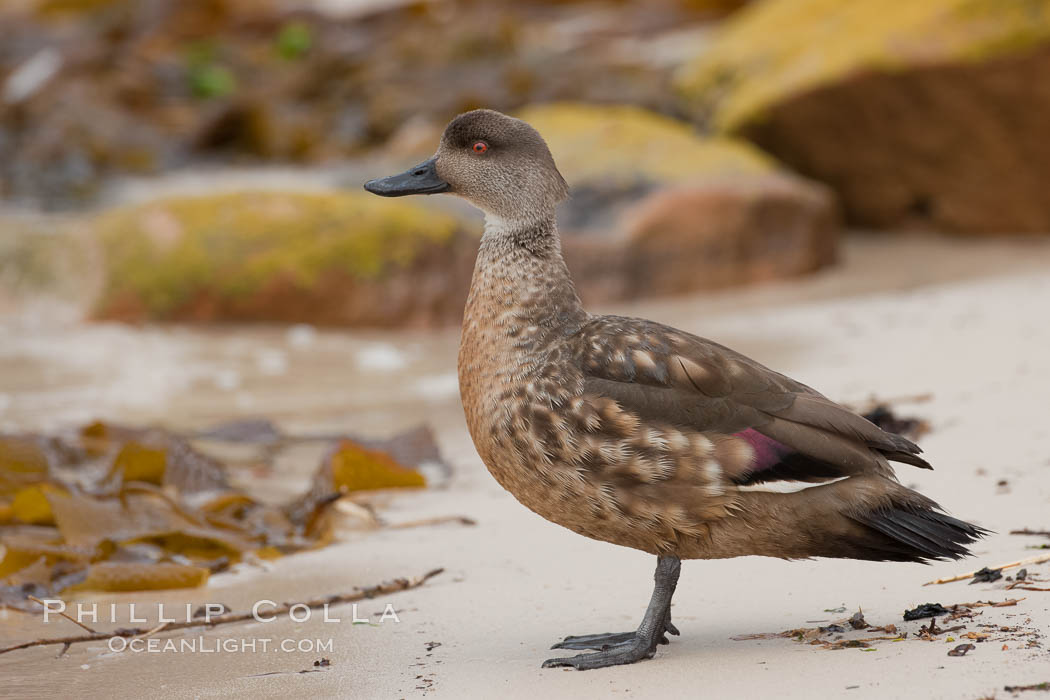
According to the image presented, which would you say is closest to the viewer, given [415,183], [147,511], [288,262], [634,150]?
[415,183]

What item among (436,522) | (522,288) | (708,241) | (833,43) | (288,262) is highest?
(833,43)

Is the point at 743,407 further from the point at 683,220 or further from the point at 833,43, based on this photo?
the point at 833,43

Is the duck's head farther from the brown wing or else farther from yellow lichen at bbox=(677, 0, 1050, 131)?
yellow lichen at bbox=(677, 0, 1050, 131)

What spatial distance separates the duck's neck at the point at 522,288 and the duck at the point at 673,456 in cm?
2

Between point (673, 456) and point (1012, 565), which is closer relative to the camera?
point (673, 456)

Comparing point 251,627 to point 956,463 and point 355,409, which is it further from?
point 355,409

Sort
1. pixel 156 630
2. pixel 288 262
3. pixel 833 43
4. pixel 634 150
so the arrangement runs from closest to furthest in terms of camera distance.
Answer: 1. pixel 156 630
2. pixel 288 262
3. pixel 634 150
4. pixel 833 43

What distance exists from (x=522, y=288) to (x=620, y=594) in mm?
936

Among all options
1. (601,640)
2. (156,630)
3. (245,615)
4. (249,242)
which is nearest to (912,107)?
(249,242)

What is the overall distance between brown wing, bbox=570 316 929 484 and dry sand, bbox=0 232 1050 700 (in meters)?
0.41

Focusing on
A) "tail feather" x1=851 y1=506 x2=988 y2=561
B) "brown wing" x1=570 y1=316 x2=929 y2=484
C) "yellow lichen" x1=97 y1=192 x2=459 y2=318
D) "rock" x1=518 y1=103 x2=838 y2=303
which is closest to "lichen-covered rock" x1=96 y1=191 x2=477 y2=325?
"yellow lichen" x1=97 y1=192 x2=459 y2=318

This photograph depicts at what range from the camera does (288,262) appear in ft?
29.3

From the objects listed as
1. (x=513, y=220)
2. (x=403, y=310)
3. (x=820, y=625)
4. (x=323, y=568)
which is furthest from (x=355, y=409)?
(x=820, y=625)

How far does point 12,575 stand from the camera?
4152mm
